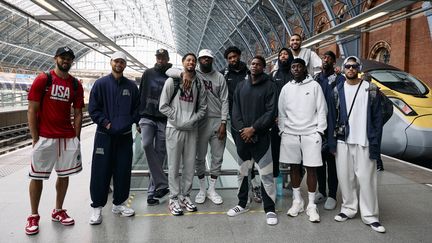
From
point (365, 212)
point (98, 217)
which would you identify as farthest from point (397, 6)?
point (98, 217)

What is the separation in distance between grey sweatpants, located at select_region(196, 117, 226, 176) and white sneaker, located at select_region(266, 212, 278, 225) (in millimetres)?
932

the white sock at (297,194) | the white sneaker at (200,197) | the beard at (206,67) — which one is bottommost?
the white sneaker at (200,197)

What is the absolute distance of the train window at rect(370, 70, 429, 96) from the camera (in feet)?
25.4

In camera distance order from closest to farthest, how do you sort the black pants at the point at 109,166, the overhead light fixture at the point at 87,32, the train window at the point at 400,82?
the black pants at the point at 109,166
the train window at the point at 400,82
the overhead light fixture at the point at 87,32

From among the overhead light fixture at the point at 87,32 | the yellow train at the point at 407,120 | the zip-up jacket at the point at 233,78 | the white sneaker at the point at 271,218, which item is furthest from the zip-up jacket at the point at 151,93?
the overhead light fixture at the point at 87,32

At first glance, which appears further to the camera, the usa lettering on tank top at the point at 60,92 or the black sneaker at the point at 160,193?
the black sneaker at the point at 160,193

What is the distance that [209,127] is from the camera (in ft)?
13.6

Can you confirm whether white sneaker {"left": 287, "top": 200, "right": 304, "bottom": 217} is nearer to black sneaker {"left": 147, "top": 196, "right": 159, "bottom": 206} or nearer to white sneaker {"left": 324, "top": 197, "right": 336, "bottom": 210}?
white sneaker {"left": 324, "top": 197, "right": 336, "bottom": 210}

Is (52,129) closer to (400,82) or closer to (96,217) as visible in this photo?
(96,217)

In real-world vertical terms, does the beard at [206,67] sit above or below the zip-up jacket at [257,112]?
above

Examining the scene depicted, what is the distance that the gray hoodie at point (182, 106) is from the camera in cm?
381

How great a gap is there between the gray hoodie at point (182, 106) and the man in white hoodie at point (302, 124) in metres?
0.95

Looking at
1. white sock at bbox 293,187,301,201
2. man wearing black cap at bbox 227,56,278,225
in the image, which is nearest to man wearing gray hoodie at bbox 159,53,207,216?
man wearing black cap at bbox 227,56,278,225

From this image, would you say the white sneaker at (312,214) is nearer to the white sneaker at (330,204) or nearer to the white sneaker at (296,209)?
the white sneaker at (296,209)
